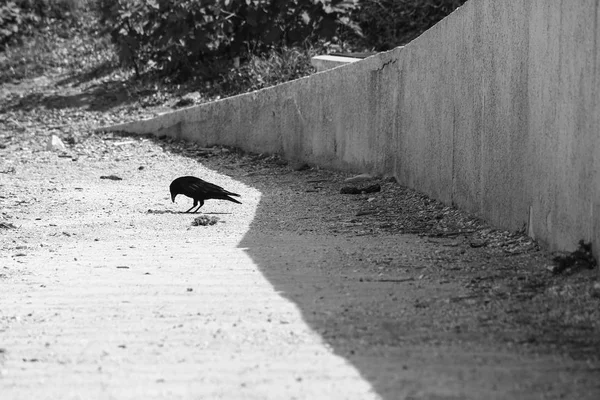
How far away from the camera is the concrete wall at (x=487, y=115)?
5422 mm

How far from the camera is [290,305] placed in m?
5.07

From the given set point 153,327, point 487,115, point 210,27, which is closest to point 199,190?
point 487,115

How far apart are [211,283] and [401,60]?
208 inches

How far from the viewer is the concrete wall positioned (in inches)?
213

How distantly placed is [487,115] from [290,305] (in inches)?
114

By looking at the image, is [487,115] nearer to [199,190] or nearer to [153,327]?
[199,190]

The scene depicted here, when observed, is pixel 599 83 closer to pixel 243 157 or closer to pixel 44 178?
pixel 44 178

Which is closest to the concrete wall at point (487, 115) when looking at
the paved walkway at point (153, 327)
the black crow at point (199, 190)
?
the paved walkway at point (153, 327)

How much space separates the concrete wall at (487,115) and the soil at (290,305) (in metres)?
0.27

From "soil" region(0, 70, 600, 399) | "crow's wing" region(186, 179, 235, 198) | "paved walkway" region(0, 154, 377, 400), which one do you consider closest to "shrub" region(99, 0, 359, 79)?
"soil" region(0, 70, 600, 399)

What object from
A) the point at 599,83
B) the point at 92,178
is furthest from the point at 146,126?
the point at 599,83

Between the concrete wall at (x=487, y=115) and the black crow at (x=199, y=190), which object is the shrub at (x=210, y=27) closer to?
the concrete wall at (x=487, y=115)

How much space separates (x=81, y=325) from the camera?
4.85m

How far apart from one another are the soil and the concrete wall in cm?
27
